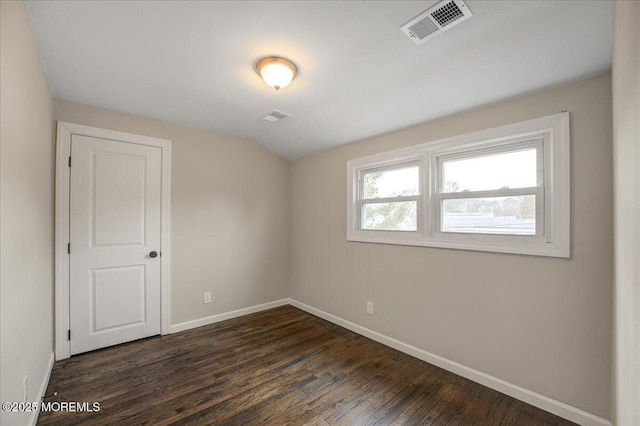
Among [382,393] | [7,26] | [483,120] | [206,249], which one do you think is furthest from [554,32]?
[206,249]

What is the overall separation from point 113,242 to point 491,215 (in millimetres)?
3650

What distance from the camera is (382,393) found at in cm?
210

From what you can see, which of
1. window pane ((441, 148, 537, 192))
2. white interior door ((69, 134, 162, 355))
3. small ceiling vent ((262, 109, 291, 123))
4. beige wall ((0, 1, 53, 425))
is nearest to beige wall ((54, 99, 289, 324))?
white interior door ((69, 134, 162, 355))

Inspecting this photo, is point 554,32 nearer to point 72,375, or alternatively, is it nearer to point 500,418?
point 500,418

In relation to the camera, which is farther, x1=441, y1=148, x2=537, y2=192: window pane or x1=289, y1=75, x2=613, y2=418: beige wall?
x1=441, y1=148, x2=537, y2=192: window pane

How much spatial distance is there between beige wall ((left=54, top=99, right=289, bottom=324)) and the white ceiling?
562mm

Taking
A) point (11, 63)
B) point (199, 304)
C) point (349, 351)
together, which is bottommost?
point (349, 351)

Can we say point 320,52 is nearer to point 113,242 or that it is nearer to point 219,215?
point 219,215

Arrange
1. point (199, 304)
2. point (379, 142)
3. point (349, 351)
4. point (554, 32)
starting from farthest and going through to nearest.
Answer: point (199, 304)
point (379, 142)
point (349, 351)
point (554, 32)

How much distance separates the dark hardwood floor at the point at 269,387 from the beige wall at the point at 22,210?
0.43 m

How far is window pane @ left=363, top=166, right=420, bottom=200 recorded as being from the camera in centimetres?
288

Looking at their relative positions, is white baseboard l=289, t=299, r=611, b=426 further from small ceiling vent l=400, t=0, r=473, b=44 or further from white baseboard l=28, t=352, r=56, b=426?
white baseboard l=28, t=352, r=56, b=426

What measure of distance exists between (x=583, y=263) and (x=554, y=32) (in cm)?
146

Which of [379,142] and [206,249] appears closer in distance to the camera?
[379,142]
